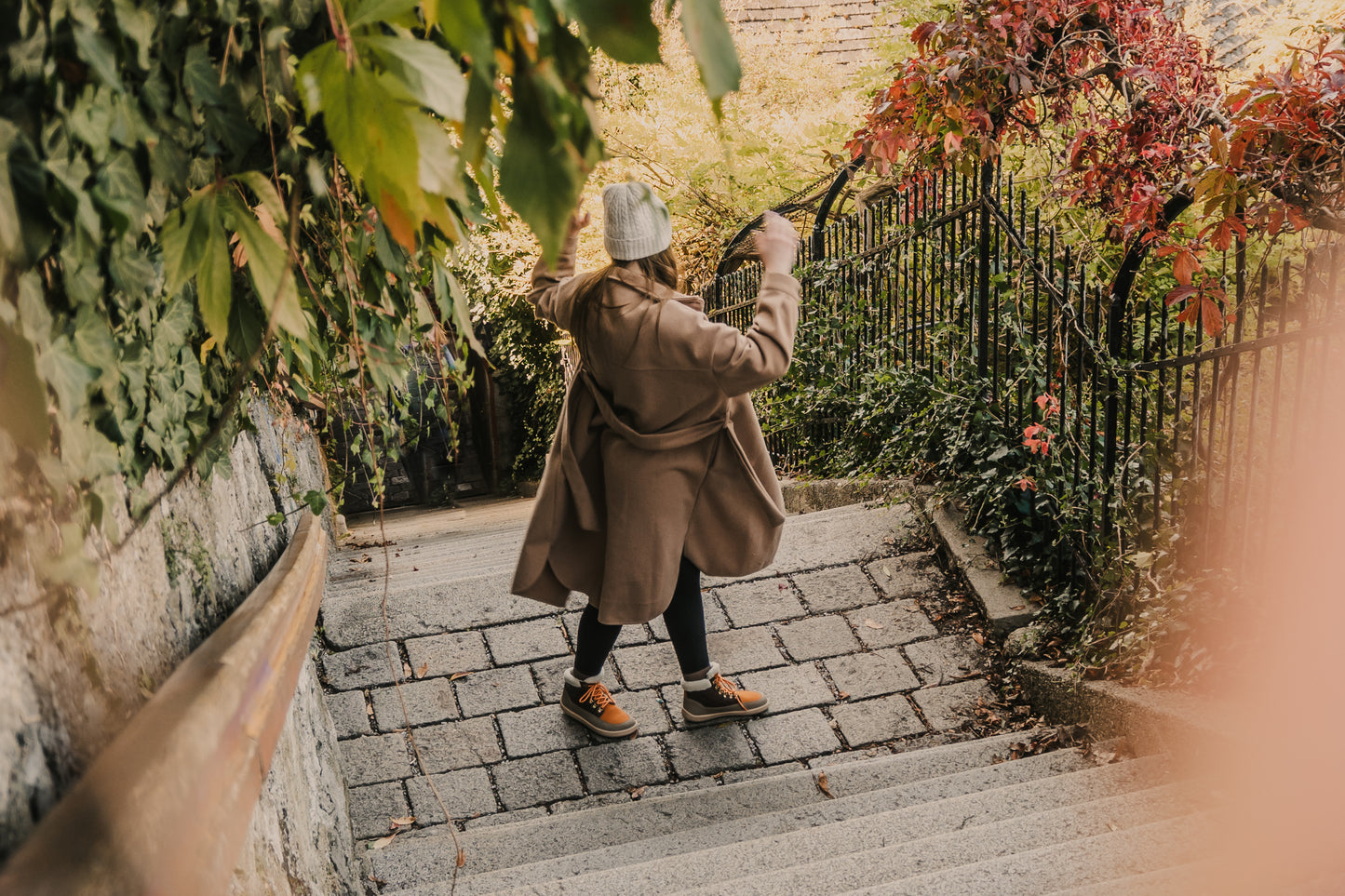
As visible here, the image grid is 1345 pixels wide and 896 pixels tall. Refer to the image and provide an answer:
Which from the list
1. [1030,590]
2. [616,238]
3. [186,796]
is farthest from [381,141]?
[1030,590]

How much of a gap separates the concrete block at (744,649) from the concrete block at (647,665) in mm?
54

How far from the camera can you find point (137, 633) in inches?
49.2

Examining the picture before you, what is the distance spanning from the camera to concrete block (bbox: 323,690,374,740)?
3.42 m

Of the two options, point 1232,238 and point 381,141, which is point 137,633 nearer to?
point 381,141

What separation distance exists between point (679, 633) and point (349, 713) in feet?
3.93

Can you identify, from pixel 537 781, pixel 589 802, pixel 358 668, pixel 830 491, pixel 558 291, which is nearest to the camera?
pixel 558 291

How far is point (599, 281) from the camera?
9.17ft

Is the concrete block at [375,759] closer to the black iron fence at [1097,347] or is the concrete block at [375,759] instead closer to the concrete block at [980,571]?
the concrete block at [980,571]

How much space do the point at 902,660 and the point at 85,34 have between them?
131 inches

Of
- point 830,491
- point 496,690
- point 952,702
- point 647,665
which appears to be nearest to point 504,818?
point 496,690

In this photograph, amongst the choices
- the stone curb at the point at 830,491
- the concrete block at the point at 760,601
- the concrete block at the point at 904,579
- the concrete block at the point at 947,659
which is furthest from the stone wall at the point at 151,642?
the stone curb at the point at 830,491

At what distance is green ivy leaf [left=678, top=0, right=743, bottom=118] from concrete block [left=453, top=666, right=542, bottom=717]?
316cm

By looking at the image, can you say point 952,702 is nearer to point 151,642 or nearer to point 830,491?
point 830,491

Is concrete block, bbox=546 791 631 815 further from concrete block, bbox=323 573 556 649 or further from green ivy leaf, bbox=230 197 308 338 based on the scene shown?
green ivy leaf, bbox=230 197 308 338
